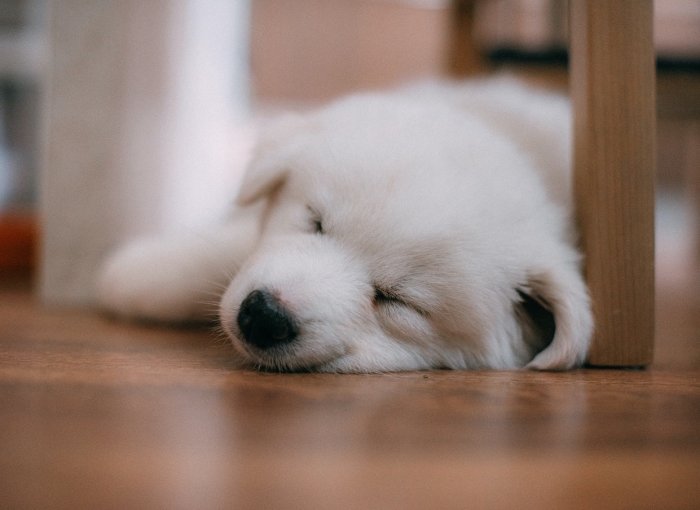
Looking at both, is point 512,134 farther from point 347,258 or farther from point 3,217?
point 3,217

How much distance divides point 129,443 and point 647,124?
3.53 feet

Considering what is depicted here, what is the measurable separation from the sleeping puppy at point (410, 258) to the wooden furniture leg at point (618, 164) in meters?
0.06

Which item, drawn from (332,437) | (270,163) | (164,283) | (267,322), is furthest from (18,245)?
(332,437)

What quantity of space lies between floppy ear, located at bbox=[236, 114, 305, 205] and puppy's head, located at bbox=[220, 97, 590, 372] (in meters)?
0.14

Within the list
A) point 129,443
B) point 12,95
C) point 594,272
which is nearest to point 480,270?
point 594,272

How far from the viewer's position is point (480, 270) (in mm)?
1383

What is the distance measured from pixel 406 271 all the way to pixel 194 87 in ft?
5.35

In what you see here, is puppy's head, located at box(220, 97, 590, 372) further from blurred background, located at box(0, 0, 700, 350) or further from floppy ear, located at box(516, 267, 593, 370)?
blurred background, located at box(0, 0, 700, 350)

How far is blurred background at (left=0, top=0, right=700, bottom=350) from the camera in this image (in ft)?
7.42

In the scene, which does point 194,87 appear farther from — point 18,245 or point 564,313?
point 18,245

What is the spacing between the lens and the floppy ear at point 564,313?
1371 mm

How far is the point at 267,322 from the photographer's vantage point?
127 centimetres

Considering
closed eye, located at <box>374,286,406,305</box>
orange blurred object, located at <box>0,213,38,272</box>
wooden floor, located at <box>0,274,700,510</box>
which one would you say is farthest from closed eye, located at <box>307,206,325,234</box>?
orange blurred object, located at <box>0,213,38,272</box>

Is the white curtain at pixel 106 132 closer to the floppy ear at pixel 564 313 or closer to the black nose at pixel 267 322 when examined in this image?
the black nose at pixel 267 322
